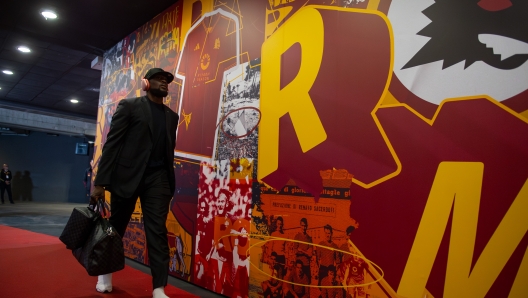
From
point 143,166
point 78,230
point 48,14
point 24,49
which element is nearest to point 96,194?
point 78,230

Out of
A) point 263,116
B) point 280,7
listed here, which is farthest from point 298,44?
point 263,116

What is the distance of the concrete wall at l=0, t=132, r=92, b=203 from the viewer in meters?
14.6

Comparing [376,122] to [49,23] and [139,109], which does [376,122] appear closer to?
[139,109]

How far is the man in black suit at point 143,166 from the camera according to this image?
2.30m

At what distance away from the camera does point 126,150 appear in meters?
2.38

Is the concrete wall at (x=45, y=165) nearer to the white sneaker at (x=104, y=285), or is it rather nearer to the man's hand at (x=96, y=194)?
the white sneaker at (x=104, y=285)

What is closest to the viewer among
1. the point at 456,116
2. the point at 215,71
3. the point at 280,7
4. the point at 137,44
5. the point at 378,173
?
the point at 456,116

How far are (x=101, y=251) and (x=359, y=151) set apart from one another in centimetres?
161

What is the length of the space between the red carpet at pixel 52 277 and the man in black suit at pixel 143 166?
21cm

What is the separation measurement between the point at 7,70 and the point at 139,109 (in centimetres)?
668

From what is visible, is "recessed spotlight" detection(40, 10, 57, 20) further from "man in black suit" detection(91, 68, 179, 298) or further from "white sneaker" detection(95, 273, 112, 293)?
"white sneaker" detection(95, 273, 112, 293)

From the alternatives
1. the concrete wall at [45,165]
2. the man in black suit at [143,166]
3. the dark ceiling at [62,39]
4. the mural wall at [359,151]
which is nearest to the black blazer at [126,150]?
the man in black suit at [143,166]

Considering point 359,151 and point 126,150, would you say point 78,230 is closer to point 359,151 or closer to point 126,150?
point 126,150

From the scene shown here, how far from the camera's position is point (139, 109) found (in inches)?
95.9
